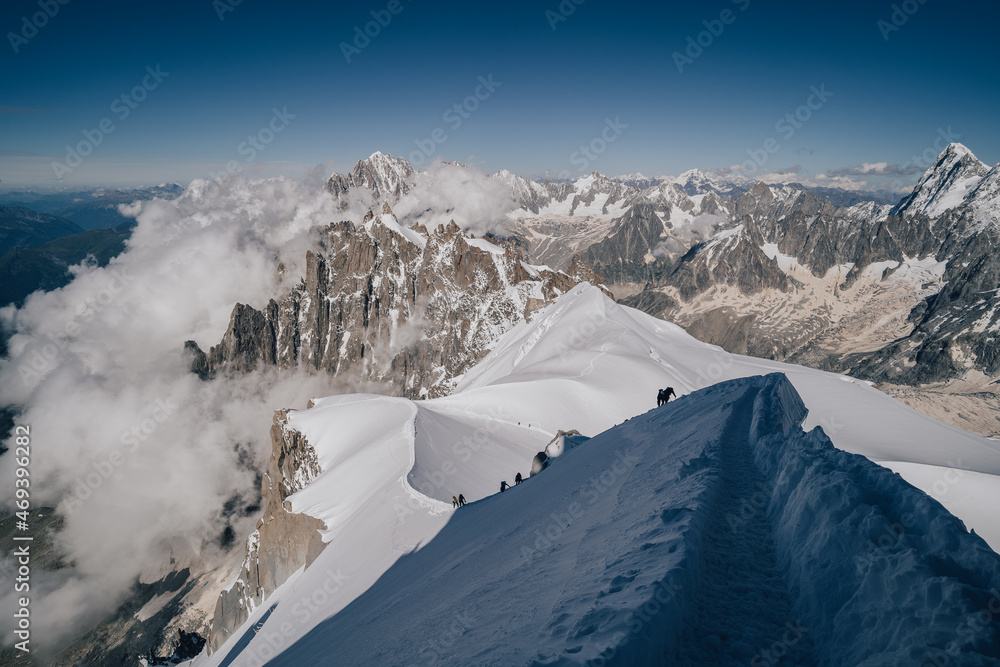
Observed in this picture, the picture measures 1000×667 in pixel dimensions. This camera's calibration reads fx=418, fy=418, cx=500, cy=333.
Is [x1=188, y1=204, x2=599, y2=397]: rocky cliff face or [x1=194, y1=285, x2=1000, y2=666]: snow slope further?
[x1=188, y1=204, x2=599, y2=397]: rocky cliff face

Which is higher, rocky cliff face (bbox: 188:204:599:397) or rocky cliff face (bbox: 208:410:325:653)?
rocky cliff face (bbox: 188:204:599:397)

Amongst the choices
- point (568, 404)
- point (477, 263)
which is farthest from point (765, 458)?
point (477, 263)

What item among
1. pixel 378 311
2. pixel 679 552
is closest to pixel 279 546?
pixel 679 552

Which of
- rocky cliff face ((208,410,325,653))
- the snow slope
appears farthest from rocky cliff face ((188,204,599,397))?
the snow slope

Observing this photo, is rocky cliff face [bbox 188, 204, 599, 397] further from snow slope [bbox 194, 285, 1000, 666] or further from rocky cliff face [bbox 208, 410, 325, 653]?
snow slope [bbox 194, 285, 1000, 666]

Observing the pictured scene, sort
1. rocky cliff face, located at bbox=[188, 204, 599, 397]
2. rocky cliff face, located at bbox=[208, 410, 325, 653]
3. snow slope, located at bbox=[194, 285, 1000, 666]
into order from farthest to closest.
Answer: rocky cliff face, located at bbox=[188, 204, 599, 397] < rocky cliff face, located at bbox=[208, 410, 325, 653] < snow slope, located at bbox=[194, 285, 1000, 666]

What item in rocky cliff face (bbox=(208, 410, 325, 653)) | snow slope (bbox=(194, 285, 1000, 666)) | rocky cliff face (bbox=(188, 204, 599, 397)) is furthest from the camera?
rocky cliff face (bbox=(188, 204, 599, 397))
